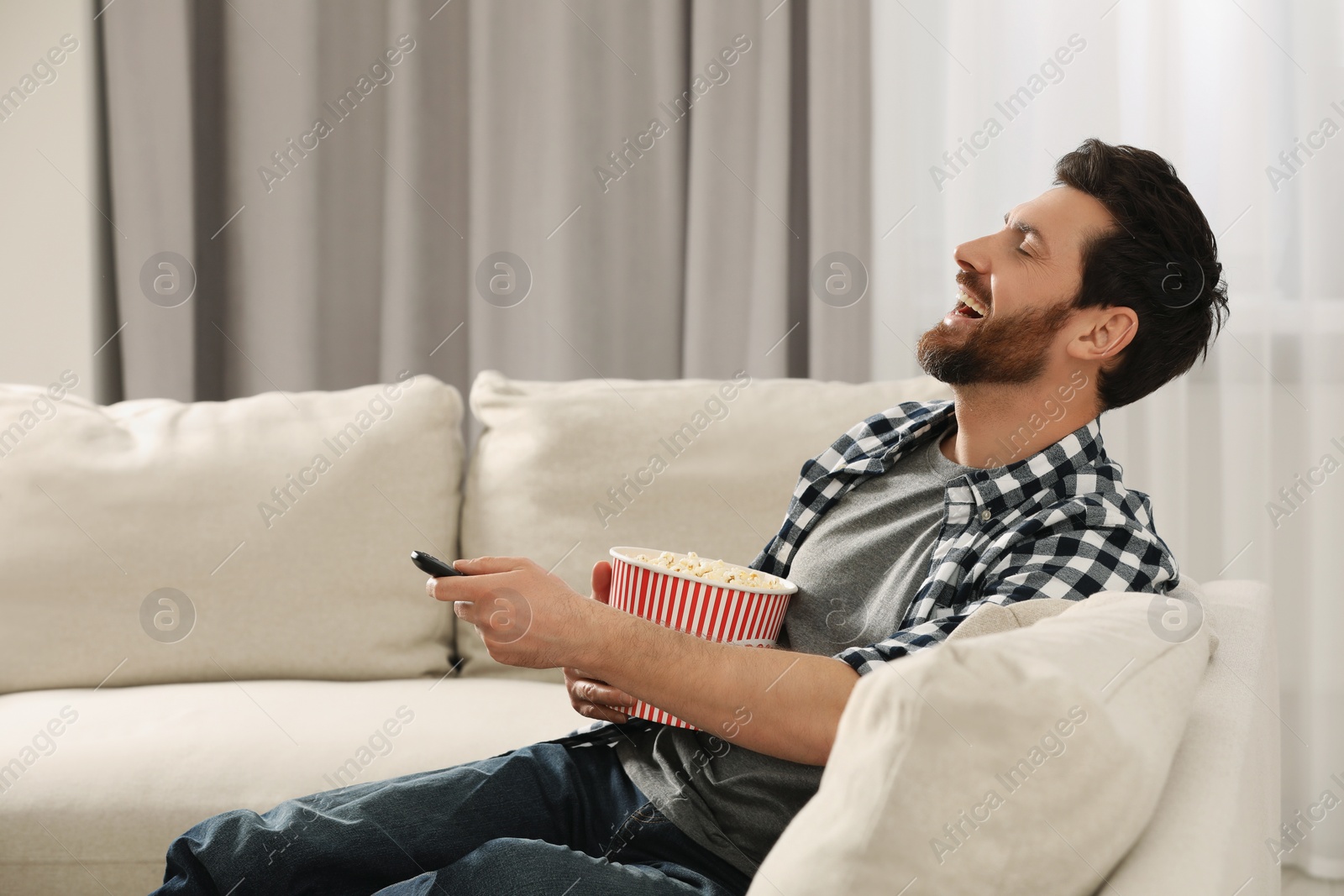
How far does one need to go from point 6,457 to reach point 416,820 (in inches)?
47.4

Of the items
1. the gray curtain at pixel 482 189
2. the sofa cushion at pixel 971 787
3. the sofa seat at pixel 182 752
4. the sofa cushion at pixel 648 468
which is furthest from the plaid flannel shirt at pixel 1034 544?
the gray curtain at pixel 482 189

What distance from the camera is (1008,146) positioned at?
2.25 metres

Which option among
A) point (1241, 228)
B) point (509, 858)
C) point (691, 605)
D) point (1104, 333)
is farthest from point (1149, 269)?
point (1241, 228)

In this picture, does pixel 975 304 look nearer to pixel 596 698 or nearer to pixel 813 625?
pixel 813 625

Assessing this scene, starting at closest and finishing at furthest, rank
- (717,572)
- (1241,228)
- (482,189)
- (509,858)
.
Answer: (509,858)
(717,572)
(1241,228)
(482,189)

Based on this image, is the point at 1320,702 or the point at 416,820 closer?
the point at 416,820

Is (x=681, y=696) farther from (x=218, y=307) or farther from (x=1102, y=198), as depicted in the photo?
(x=218, y=307)

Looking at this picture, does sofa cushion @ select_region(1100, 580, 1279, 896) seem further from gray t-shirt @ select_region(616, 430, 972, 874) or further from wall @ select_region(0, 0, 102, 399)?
wall @ select_region(0, 0, 102, 399)

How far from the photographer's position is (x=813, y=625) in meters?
1.22

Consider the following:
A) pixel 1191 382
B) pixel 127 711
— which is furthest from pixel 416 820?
pixel 1191 382

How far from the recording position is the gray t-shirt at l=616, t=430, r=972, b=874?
1.02 meters

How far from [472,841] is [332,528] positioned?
0.90 meters

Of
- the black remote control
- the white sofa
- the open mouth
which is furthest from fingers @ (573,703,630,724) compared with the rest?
the open mouth

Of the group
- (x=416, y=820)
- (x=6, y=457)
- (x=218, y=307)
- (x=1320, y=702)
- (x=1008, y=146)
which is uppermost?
(x=1008, y=146)
